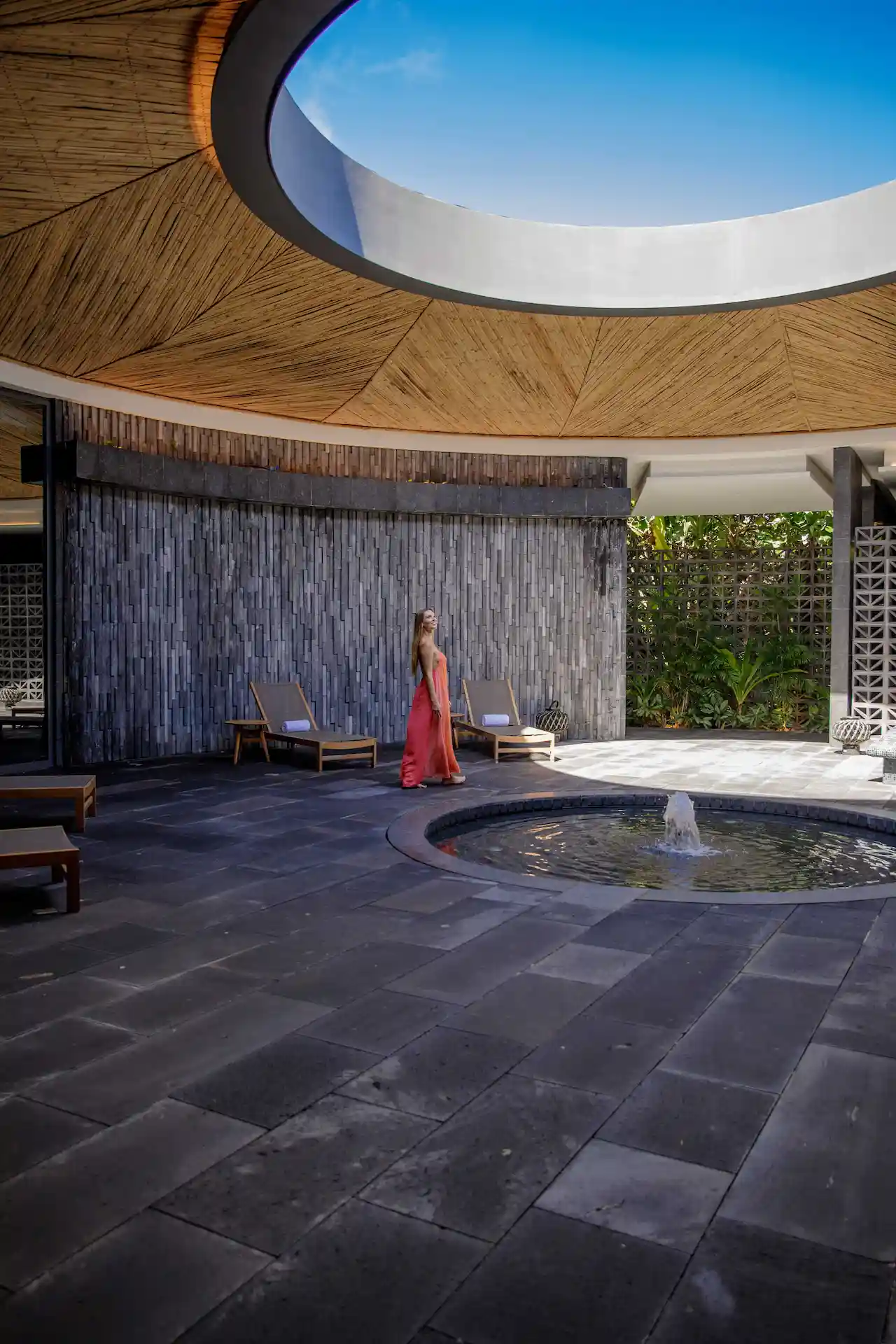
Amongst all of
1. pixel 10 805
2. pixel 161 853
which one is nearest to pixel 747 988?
pixel 161 853

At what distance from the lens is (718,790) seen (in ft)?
26.6

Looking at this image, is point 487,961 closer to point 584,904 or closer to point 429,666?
point 584,904

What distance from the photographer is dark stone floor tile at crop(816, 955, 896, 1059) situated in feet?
10.0

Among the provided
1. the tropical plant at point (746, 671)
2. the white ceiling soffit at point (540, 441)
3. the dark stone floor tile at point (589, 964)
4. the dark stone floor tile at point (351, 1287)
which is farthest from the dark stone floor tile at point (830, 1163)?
the tropical plant at point (746, 671)

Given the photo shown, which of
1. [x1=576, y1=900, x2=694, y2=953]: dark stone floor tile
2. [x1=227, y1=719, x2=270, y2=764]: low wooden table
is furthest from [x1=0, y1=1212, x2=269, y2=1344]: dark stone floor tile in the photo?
[x1=227, y1=719, x2=270, y2=764]: low wooden table

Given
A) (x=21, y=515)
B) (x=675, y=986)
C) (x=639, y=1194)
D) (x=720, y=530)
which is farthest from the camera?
(x=720, y=530)

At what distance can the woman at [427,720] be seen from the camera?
809cm

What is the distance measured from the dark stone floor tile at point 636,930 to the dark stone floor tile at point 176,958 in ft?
4.42

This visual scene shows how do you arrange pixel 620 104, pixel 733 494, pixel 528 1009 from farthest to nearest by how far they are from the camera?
pixel 733 494 < pixel 620 104 < pixel 528 1009

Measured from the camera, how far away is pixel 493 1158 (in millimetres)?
2387

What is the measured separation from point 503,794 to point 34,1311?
5.99 m

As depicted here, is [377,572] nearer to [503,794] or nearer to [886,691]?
[503,794]

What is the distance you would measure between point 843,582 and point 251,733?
260 inches

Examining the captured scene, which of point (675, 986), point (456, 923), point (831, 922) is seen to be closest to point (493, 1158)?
point (675, 986)
